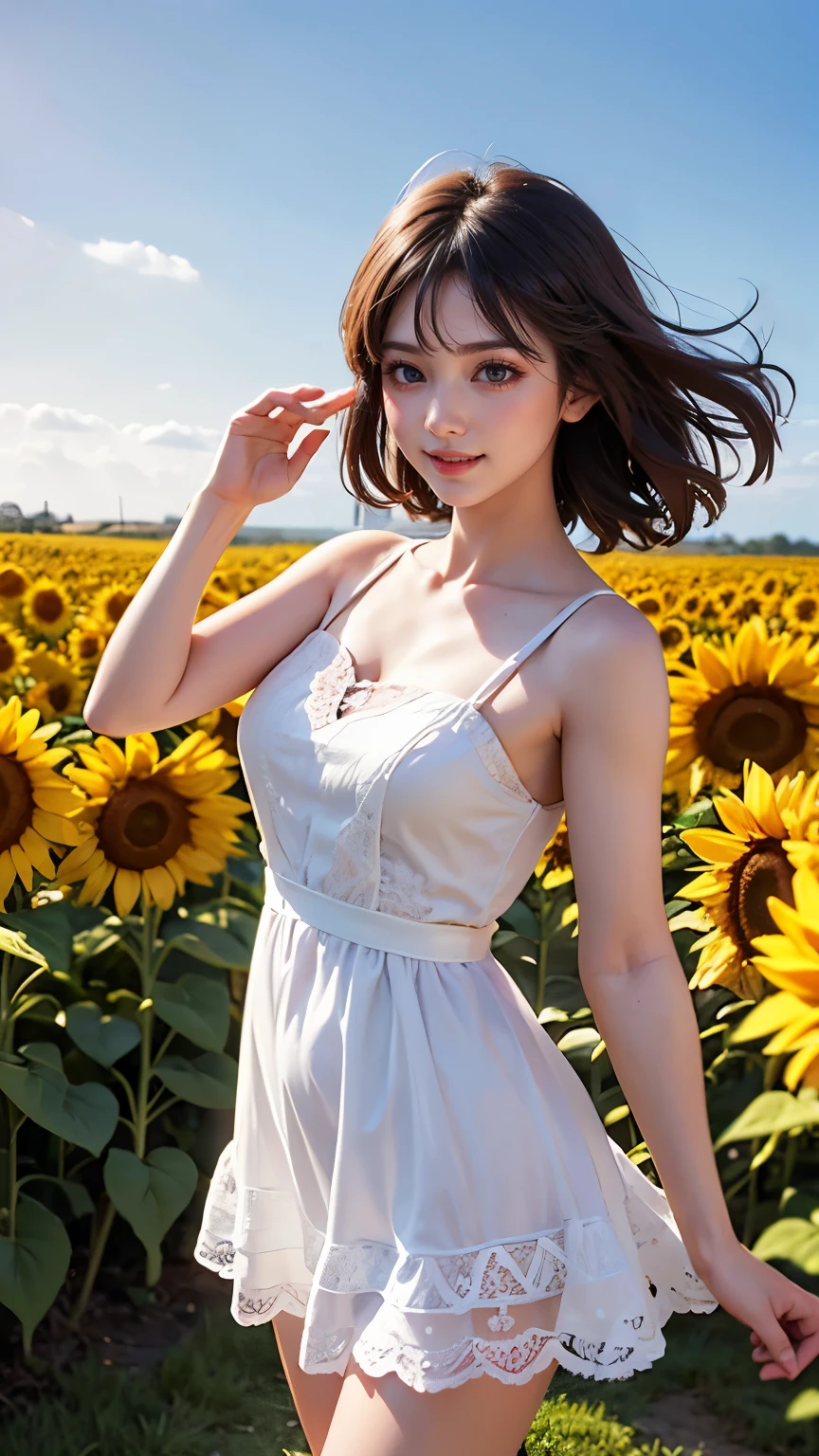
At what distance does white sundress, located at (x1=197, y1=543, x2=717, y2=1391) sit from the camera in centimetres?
135

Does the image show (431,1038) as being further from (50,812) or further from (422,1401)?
(50,812)

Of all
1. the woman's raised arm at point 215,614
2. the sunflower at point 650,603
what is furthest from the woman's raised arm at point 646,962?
the sunflower at point 650,603

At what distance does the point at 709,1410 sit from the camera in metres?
2.40

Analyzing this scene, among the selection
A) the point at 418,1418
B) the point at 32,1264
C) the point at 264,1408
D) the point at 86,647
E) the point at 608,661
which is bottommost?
the point at 264,1408

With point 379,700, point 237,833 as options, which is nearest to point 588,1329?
point 379,700

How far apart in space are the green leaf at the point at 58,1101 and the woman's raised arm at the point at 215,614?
34.0 inches

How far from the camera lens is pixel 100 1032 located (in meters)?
2.36

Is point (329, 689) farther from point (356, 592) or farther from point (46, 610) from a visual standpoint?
point (46, 610)

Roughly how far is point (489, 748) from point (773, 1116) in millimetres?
679

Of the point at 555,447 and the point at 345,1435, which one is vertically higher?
the point at 555,447

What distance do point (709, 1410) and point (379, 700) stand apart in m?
1.67

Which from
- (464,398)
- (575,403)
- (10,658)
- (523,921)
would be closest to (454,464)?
(464,398)

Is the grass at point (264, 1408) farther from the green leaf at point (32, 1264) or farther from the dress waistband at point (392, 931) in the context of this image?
the dress waistband at point (392, 931)

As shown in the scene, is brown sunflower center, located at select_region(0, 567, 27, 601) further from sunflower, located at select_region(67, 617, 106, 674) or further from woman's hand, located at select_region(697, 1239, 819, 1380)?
woman's hand, located at select_region(697, 1239, 819, 1380)
